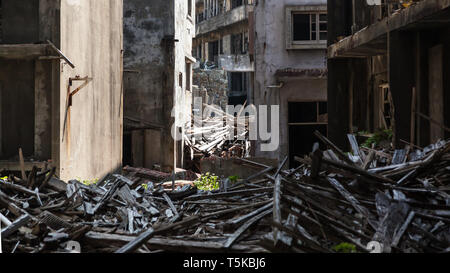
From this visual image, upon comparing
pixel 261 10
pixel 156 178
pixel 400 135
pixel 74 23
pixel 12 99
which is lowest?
pixel 156 178

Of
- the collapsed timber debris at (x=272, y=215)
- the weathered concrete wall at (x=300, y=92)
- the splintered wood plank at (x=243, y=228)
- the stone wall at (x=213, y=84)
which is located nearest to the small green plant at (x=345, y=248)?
the collapsed timber debris at (x=272, y=215)

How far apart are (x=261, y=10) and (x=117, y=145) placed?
7037mm

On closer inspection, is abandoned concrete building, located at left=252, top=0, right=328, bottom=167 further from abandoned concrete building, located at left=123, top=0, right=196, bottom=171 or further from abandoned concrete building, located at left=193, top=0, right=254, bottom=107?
abandoned concrete building, located at left=193, top=0, right=254, bottom=107

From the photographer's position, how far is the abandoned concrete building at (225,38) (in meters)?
38.4

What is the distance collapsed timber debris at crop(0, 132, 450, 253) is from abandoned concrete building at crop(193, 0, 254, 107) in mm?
29545

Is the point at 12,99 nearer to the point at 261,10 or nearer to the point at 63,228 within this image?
the point at 63,228

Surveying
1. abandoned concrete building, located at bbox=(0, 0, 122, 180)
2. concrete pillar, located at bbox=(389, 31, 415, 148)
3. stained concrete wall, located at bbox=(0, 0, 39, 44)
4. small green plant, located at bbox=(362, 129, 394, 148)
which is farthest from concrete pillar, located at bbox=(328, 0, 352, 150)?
stained concrete wall, located at bbox=(0, 0, 39, 44)

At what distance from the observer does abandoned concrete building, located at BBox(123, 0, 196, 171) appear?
72.9 feet

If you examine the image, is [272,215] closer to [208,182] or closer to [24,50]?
[24,50]

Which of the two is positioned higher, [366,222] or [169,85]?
[169,85]

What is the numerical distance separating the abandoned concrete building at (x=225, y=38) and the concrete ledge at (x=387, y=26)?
23.2 m

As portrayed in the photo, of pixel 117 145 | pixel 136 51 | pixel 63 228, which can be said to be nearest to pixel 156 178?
pixel 117 145

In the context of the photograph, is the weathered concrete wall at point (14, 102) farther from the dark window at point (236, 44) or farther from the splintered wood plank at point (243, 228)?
the dark window at point (236, 44)
